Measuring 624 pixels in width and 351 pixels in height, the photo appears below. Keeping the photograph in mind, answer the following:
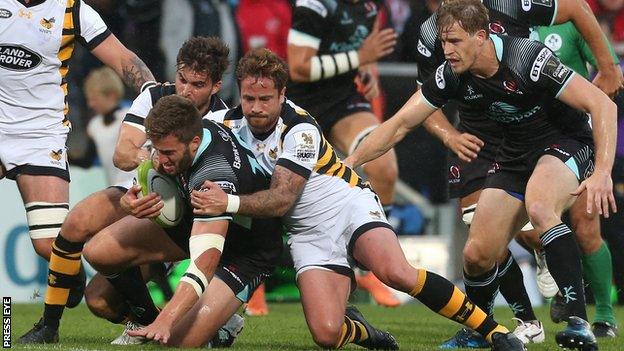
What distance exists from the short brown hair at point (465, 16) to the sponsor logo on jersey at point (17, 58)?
8.93ft

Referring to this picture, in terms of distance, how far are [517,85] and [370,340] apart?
1644 mm

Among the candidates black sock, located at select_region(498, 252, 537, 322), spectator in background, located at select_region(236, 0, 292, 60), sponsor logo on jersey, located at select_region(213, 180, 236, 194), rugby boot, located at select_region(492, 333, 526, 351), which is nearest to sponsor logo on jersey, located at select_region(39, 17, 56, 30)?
sponsor logo on jersey, located at select_region(213, 180, 236, 194)

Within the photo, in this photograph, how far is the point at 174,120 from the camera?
21.8 feet

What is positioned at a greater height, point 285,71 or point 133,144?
point 285,71

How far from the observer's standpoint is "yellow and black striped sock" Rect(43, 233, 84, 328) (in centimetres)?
751

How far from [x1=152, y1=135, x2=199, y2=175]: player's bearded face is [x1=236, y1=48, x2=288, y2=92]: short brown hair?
1.96 feet

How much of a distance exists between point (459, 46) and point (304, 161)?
42.5 inches

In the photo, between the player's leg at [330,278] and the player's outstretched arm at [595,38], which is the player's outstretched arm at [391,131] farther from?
the player's outstretched arm at [595,38]

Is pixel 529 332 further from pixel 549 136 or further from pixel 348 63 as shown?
pixel 348 63

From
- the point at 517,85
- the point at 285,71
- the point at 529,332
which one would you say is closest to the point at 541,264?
the point at 529,332

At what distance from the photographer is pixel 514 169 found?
25.7 feet

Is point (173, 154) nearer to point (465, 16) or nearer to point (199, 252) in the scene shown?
point (199, 252)

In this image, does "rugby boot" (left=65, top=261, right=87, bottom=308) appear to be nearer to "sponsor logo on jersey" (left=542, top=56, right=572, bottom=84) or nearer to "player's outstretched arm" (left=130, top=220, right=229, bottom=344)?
"player's outstretched arm" (left=130, top=220, right=229, bottom=344)

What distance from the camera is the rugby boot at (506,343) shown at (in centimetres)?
680
